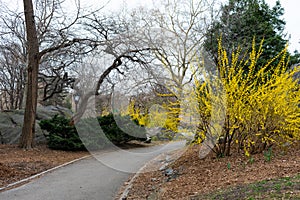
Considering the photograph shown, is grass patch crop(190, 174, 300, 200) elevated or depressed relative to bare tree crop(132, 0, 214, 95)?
Result: depressed

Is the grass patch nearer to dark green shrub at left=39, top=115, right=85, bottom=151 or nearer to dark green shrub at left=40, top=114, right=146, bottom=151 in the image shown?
dark green shrub at left=39, top=115, right=85, bottom=151

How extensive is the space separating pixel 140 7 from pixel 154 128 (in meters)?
7.55

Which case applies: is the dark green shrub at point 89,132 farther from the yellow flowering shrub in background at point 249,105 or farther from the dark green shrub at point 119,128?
the yellow flowering shrub in background at point 249,105

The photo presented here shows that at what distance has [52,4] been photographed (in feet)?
40.8

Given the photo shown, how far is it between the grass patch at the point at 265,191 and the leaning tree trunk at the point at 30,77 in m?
9.17

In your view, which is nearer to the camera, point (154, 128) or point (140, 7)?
point (140, 7)

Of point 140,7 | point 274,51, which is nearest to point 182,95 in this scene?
point 274,51

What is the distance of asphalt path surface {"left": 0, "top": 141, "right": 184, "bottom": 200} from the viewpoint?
5871 mm

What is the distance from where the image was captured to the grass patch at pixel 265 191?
11.5ft

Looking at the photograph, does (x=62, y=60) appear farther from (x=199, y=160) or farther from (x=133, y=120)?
(x=199, y=160)

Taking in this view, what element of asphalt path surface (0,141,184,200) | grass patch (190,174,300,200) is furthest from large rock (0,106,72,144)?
grass patch (190,174,300,200)

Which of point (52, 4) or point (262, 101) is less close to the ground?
point (52, 4)

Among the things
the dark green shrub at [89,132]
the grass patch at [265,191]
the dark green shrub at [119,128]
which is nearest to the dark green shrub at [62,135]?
the dark green shrub at [89,132]

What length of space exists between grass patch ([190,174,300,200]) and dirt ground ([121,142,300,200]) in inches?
11.2
